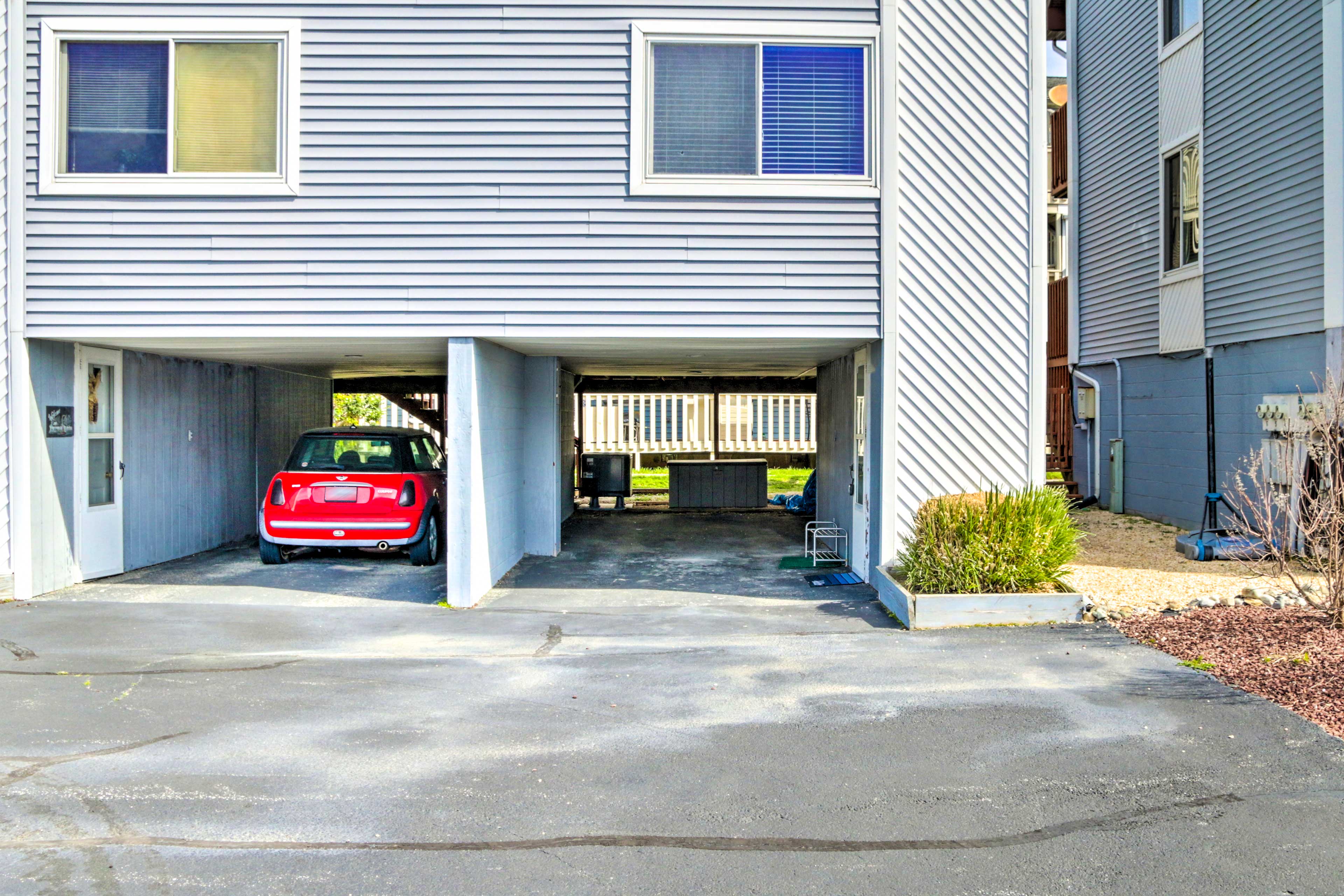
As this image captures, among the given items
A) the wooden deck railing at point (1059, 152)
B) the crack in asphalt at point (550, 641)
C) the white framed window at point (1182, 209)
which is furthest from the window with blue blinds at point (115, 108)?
the wooden deck railing at point (1059, 152)

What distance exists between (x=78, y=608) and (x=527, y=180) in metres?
5.19

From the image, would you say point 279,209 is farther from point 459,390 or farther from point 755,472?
point 755,472

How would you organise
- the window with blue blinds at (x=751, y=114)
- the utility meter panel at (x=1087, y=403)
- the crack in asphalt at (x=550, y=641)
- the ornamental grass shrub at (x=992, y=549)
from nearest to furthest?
1. the crack in asphalt at (x=550, y=641)
2. the ornamental grass shrub at (x=992, y=549)
3. the window with blue blinds at (x=751, y=114)
4. the utility meter panel at (x=1087, y=403)

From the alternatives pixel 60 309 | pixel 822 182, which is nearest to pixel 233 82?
pixel 60 309

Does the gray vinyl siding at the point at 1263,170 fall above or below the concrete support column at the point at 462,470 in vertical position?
above

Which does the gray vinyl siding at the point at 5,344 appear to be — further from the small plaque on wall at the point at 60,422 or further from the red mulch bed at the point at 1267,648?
the red mulch bed at the point at 1267,648

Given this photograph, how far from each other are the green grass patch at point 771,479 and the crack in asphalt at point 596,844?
56.6ft

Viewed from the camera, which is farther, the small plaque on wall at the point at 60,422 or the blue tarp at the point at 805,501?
the blue tarp at the point at 805,501

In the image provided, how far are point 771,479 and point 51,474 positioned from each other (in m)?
17.6

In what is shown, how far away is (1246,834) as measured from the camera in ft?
14.0

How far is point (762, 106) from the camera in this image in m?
9.29

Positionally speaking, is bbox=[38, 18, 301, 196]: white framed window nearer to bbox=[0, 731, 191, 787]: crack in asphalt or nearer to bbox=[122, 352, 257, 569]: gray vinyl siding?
bbox=[122, 352, 257, 569]: gray vinyl siding

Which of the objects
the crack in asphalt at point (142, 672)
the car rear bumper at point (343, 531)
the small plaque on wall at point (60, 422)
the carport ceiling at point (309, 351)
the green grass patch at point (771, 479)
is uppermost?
the carport ceiling at point (309, 351)

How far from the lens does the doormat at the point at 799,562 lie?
11.6m
